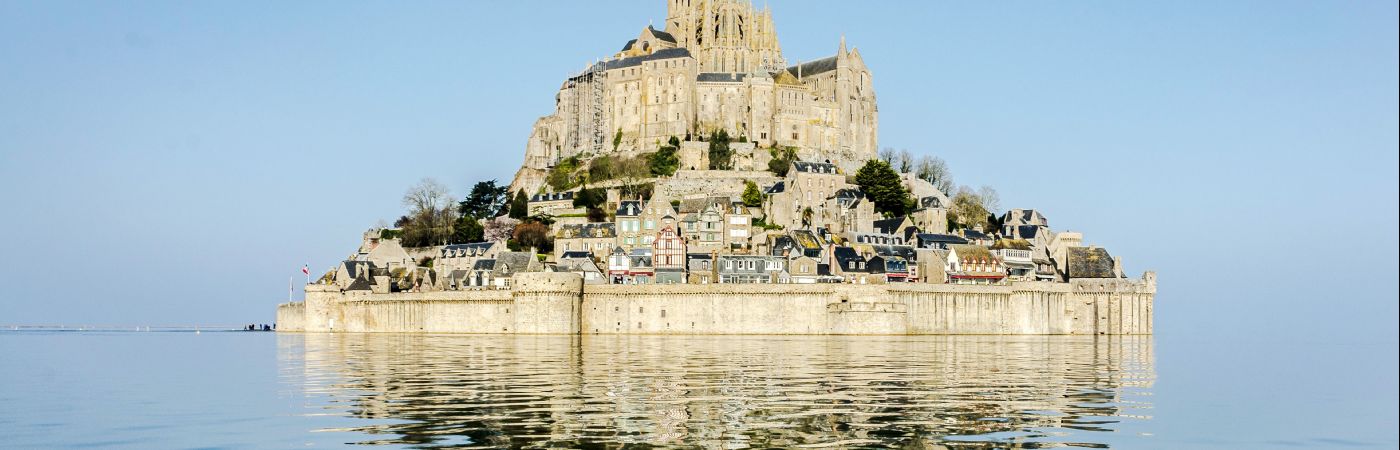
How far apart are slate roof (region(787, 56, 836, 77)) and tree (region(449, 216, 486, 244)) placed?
28133mm

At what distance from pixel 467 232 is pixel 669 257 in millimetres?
20726

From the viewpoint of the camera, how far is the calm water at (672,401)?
2561 centimetres

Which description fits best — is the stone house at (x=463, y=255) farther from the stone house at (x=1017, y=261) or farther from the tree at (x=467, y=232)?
the stone house at (x=1017, y=261)

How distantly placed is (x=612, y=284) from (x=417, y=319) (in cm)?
1111

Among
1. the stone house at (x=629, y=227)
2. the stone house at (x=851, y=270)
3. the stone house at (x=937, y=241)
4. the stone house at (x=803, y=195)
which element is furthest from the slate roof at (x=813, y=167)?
the stone house at (x=851, y=270)

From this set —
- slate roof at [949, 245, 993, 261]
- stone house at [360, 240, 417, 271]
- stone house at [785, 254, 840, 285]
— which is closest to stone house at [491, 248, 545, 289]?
stone house at [360, 240, 417, 271]

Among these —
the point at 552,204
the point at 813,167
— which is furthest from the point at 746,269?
the point at 552,204

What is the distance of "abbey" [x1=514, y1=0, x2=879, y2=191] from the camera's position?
104125 mm

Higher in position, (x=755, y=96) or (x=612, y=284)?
(x=755, y=96)

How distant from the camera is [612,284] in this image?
75.9 meters

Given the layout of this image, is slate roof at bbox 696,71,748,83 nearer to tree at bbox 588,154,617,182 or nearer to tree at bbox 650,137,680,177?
tree at bbox 650,137,680,177

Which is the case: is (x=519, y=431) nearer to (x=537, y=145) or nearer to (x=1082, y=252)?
(x=1082, y=252)

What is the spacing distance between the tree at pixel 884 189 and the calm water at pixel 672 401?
38523 mm

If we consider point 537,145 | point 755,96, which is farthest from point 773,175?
point 537,145
